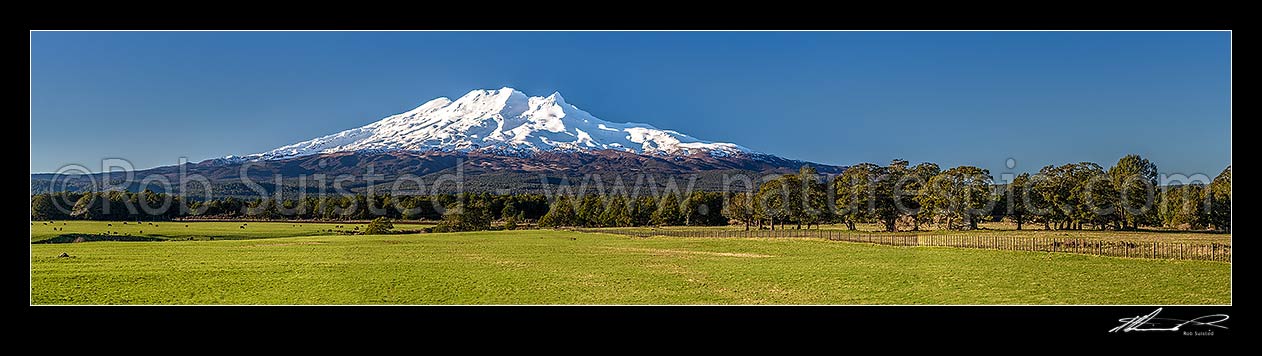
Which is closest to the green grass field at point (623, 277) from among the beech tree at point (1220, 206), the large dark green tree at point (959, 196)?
the large dark green tree at point (959, 196)

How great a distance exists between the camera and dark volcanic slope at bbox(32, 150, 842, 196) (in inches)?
3442

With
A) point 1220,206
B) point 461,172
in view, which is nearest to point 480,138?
point 461,172

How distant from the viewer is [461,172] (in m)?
124

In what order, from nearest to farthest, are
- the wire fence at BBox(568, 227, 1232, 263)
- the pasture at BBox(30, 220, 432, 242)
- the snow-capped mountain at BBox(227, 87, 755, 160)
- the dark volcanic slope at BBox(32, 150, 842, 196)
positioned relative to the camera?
the wire fence at BBox(568, 227, 1232, 263)
the pasture at BBox(30, 220, 432, 242)
the dark volcanic slope at BBox(32, 150, 842, 196)
the snow-capped mountain at BBox(227, 87, 755, 160)

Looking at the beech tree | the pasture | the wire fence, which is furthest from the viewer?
the pasture

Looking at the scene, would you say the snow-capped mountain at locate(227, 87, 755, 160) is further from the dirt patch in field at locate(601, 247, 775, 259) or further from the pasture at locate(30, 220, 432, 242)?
the dirt patch in field at locate(601, 247, 775, 259)

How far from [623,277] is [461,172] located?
107 metres
